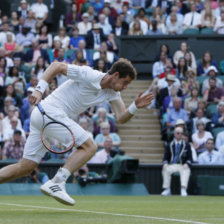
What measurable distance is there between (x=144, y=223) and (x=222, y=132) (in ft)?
33.4

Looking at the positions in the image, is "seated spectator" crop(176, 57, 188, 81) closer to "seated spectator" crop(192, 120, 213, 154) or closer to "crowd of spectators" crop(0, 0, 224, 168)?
"crowd of spectators" crop(0, 0, 224, 168)

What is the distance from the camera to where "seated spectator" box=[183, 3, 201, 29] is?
73.4 feet

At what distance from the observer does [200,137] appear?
17.5 metres

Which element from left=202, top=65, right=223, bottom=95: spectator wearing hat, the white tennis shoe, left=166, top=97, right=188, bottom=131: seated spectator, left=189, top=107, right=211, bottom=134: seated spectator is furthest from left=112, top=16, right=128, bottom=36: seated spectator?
the white tennis shoe

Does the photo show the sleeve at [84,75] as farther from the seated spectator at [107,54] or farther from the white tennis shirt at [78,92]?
the seated spectator at [107,54]

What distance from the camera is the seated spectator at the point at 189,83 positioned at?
19250mm

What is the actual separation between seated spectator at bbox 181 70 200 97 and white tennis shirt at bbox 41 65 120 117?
10356mm

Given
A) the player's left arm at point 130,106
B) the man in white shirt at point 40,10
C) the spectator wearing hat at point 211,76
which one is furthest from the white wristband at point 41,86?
the man in white shirt at point 40,10

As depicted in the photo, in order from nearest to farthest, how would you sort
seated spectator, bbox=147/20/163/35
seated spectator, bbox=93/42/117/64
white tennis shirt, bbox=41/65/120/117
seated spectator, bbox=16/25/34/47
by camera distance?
white tennis shirt, bbox=41/65/120/117 < seated spectator, bbox=93/42/117/64 < seated spectator, bbox=16/25/34/47 < seated spectator, bbox=147/20/163/35

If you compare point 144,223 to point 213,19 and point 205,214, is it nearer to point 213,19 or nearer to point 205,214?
point 205,214

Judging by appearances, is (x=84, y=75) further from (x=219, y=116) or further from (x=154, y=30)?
(x=154, y=30)

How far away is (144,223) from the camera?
286 inches

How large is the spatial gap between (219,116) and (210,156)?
5.27 ft

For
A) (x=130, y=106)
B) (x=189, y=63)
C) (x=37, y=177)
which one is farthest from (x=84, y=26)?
(x=130, y=106)
